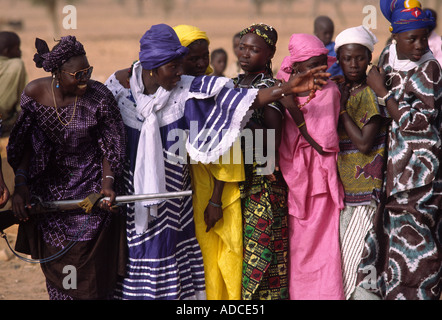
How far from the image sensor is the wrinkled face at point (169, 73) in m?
4.03

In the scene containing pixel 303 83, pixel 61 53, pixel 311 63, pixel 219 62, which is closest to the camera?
pixel 61 53

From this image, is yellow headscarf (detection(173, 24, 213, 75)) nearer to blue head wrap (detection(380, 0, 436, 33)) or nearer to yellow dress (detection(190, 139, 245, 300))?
yellow dress (detection(190, 139, 245, 300))

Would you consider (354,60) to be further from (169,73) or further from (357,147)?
(169,73)

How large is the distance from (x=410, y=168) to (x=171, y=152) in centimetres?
169

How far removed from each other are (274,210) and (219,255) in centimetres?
53

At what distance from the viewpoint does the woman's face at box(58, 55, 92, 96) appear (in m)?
3.89

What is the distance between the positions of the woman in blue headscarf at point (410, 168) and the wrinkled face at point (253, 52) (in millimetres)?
772

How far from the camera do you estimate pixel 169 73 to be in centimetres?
404

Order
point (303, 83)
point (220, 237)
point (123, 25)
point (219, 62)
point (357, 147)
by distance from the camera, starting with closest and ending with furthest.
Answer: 1. point (303, 83)
2. point (357, 147)
3. point (220, 237)
4. point (219, 62)
5. point (123, 25)

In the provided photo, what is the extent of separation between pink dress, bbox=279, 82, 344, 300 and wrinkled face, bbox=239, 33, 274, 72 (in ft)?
1.37

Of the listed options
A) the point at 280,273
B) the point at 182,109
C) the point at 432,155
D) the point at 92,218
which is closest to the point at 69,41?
the point at 182,109

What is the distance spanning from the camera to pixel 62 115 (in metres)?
4.01

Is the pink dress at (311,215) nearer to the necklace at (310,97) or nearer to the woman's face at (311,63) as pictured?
the necklace at (310,97)

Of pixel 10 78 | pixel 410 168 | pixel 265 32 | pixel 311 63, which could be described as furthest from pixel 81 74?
pixel 10 78
